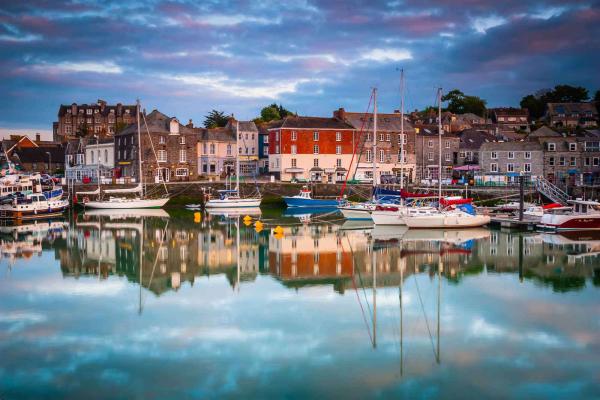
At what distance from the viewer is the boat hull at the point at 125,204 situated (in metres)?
59.8

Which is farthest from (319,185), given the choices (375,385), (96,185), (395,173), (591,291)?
(375,385)

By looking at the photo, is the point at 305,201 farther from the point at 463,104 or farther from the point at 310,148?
the point at 463,104

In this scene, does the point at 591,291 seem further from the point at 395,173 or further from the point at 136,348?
the point at 395,173

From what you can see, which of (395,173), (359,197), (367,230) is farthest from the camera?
(395,173)

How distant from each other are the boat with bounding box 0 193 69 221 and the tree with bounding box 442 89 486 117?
8282 centimetres

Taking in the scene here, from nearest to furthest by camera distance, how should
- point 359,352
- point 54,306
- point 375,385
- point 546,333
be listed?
point 375,385 → point 359,352 → point 546,333 → point 54,306

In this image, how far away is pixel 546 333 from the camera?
691 inches

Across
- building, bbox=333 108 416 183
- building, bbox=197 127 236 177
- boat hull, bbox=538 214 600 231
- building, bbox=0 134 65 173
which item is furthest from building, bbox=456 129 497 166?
building, bbox=0 134 65 173

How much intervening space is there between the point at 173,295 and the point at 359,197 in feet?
136

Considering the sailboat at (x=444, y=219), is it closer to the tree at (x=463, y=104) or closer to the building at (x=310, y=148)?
the building at (x=310, y=148)

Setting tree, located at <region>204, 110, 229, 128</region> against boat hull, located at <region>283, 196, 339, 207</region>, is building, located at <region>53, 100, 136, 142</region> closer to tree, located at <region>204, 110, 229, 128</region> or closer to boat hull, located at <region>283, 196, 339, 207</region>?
tree, located at <region>204, 110, 229, 128</region>

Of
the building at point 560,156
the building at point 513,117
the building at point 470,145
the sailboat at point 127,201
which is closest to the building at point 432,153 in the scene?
the building at point 470,145

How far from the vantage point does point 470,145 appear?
251ft

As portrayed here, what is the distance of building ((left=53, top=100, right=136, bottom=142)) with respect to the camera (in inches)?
5005
